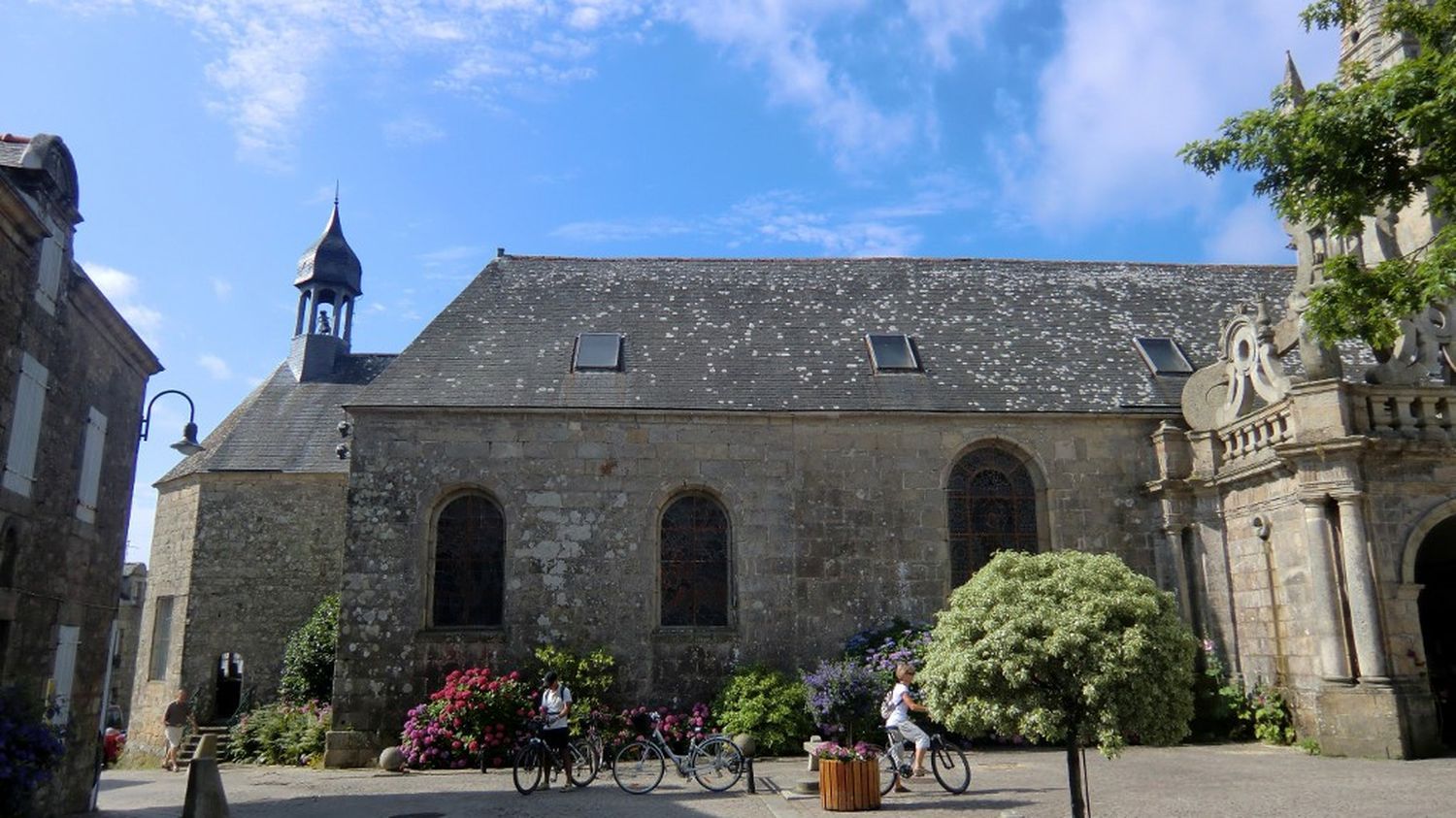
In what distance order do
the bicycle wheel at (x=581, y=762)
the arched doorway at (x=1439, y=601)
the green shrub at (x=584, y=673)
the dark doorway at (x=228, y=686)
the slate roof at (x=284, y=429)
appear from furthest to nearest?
the slate roof at (x=284, y=429) < the dark doorway at (x=228, y=686) < the arched doorway at (x=1439, y=601) < the green shrub at (x=584, y=673) < the bicycle wheel at (x=581, y=762)

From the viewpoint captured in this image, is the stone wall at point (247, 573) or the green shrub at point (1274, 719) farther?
the stone wall at point (247, 573)

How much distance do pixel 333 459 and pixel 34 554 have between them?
11.3 meters

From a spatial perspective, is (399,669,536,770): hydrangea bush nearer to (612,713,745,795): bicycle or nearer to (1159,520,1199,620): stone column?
(612,713,745,795): bicycle

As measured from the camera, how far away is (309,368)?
25016 millimetres

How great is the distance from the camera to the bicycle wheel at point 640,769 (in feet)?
38.5

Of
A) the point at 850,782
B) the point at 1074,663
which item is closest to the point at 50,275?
the point at 850,782

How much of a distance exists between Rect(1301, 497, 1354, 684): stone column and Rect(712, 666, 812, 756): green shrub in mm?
6646

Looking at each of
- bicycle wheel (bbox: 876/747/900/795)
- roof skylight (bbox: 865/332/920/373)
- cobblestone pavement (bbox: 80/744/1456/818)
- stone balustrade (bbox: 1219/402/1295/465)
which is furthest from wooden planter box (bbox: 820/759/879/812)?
roof skylight (bbox: 865/332/920/373)

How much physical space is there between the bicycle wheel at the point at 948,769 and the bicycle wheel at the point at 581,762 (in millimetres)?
4224

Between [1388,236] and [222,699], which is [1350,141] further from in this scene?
[222,699]

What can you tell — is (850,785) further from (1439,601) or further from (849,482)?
(1439,601)

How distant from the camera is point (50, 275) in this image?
10445 mm

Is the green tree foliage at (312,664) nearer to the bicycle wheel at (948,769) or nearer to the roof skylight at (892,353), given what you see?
the roof skylight at (892,353)

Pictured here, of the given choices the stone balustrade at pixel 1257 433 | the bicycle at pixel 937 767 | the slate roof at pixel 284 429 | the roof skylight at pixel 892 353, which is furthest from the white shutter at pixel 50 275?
the stone balustrade at pixel 1257 433
